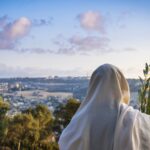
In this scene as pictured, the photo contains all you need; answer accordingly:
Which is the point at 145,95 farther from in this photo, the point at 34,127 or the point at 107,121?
the point at 34,127

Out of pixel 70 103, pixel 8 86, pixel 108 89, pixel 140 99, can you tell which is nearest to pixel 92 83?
pixel 108 89

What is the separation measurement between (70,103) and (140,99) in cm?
958

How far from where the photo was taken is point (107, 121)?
2.74 m

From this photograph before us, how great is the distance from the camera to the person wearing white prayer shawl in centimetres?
266

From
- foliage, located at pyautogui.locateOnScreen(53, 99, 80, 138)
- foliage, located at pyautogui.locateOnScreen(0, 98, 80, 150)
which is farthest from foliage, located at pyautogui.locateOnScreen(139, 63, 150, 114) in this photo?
foliage, located at pyautogui.locateOnScreen(53, 99, 80, 138)

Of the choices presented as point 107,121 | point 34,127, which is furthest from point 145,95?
point 34,127

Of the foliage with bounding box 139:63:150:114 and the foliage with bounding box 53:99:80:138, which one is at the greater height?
the foliage with bounding box 139:63:150:114

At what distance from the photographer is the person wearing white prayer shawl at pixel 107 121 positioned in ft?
8.74

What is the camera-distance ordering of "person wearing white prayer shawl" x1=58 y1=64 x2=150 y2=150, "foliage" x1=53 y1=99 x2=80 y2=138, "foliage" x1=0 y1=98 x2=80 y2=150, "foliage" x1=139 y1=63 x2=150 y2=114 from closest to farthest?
"person wearing white prayer shawl" x1=58 y1=64 x2=150 y2=150, "foliage" x1=139 y1=63 x2=150 y2=114, "foliage" x1=0 y1=98 x2=80 y2=150, "foliage" x1=53 y1=99 x2=80 y2=138

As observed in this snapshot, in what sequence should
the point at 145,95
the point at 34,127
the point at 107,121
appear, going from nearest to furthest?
the point at 107,121 < the point at 145,95 < the point at 34,127

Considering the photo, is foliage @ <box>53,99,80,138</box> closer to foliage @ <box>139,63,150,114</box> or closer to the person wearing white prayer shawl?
foliage @ <box>139,63,150,114</box>

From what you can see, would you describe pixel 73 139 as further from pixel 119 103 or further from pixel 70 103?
pixel 70 103

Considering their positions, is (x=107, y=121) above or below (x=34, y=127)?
above

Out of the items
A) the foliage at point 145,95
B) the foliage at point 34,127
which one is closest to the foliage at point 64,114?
the foliage at point 34,127
